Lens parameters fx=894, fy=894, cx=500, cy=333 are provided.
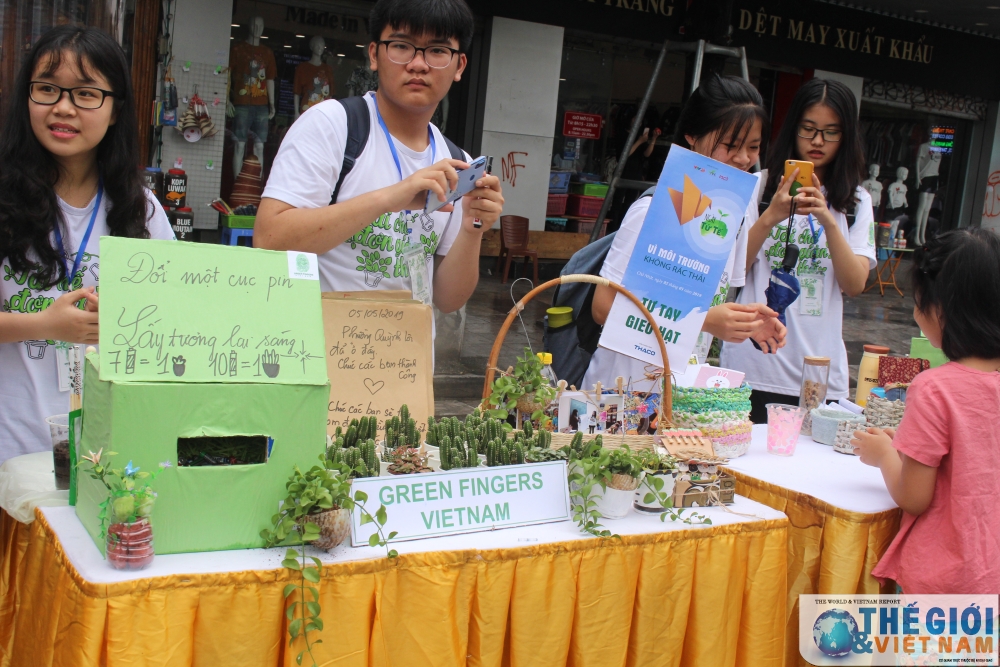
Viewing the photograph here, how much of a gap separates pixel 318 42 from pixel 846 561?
881cm

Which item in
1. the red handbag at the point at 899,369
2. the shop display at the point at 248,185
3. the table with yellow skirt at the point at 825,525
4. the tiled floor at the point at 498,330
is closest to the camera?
the table with yellow skirt at the point at 825,525

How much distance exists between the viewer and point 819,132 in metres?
3.11

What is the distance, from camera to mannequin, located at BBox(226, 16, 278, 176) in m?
9.17

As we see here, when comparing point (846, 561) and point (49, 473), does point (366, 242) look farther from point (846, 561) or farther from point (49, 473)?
point (846, 561)

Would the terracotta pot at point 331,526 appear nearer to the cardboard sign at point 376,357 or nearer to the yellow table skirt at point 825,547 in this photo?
the cardboard sign at point 376,357

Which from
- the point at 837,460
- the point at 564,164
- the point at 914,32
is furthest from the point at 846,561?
the point at 914,32

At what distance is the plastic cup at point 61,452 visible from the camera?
6.08ft

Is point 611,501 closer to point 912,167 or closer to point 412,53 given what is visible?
point 412,53

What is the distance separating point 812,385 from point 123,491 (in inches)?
85.4

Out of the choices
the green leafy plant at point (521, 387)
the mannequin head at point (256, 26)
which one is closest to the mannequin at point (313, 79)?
the mannequin head at point (256, 26)

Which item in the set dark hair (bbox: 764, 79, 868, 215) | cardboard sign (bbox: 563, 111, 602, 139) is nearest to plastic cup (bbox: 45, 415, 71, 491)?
dark hair (bbox: 764, 79, 868, 215)

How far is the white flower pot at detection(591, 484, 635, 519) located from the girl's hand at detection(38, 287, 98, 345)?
1150 mm

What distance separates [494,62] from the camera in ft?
34.2

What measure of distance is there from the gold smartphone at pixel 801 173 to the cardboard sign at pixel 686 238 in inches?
16.1
